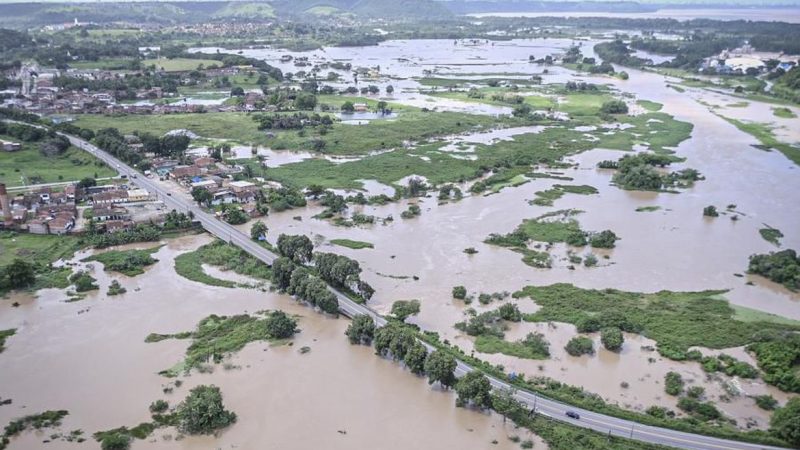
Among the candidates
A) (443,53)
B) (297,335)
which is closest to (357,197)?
(297,335)

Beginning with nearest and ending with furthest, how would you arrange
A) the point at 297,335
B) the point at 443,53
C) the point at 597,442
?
1. the point at 597,442
2. the point at 297,335
3. the point at 443,53

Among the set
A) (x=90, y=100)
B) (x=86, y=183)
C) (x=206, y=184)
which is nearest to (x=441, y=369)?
(x=206, y=184)

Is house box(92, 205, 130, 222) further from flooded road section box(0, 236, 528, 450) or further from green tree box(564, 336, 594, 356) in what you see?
green tree box(564, 336, 594, 356)

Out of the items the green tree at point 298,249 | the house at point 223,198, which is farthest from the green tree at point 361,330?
the house at point 223,198

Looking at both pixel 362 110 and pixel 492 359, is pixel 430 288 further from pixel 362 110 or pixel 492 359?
pixel 362 110

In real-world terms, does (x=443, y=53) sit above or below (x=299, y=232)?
above

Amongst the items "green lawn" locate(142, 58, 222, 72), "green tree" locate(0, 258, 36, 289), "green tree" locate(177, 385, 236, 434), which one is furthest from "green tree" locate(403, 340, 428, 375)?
"green lawn" locate(142, 58, 222, 72)

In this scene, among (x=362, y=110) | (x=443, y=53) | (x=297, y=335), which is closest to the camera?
(x=297, y=335)
